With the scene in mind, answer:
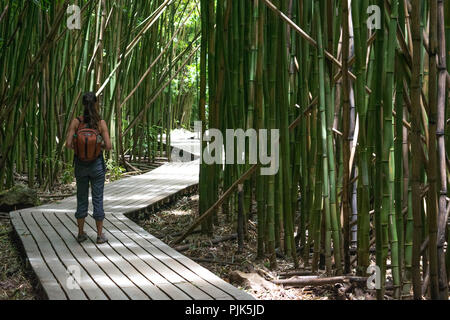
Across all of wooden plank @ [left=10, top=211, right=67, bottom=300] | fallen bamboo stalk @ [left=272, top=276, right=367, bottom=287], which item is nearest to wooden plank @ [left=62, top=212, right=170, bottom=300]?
wooden plank @ [left=10, top=211, right=67, bottom=300]

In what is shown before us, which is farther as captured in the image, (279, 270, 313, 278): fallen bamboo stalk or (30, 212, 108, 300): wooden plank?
(279, 270, 313, 278): fallen bamboo stalk

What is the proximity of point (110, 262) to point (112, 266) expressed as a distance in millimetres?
74

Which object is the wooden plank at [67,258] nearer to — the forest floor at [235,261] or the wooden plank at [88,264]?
the wooden plank at [88,264]

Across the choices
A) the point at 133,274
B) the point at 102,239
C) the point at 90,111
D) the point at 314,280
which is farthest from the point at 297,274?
the point at 90,111

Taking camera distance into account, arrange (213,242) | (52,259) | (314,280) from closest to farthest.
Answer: (314,280), (52,259), (213,242)

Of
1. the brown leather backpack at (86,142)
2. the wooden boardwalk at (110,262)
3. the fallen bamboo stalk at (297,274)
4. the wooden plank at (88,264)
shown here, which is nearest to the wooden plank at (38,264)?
the wooden boardwalk at (110,262)

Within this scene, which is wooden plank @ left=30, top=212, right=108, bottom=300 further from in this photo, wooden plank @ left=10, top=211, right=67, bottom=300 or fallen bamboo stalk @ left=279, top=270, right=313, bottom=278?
fallen bamboo stalk @ left=279, top=270, right=313, bottom=278

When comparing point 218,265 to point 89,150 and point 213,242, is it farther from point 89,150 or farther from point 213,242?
point 89,150

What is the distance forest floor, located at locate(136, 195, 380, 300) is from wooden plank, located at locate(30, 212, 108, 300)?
0.55 metres

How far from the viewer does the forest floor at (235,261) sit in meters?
2.21

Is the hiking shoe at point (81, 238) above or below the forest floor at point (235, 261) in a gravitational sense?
above

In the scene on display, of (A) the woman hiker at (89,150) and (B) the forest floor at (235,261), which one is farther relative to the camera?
(A) the woman hiker at (89,150)

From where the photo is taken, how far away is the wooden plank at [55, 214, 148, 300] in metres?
2.03

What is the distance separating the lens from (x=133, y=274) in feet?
7.50
